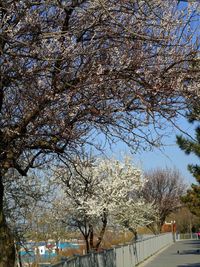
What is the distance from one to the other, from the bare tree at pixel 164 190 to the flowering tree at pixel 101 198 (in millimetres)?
33433

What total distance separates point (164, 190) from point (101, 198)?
4500 centimetres

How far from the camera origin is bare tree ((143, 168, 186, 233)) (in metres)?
63.9

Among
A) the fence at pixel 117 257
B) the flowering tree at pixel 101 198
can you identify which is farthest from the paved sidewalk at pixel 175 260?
the flowering tree at pixel 101 198

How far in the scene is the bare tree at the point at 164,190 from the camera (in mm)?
63906

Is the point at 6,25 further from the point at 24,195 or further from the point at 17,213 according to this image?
the point at 17,213

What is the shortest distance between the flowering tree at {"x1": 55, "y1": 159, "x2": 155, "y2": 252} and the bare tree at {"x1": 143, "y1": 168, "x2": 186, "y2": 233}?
1316 inches

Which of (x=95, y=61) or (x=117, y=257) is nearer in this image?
(x=95, y=61)

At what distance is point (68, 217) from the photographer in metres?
23.2

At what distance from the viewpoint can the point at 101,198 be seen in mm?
22172

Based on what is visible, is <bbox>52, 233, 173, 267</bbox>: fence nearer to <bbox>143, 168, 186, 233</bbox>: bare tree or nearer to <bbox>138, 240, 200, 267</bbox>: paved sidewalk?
<bbox>138, 240, 200, 267</bbox>: paved sidewalk

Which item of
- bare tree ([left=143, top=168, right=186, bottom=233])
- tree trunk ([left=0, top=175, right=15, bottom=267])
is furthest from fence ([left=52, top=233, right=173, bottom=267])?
bare tree ([left=143, top=168, right=186, bottom=233])

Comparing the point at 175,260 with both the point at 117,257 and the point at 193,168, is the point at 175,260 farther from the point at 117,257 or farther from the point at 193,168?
the point at 117,257

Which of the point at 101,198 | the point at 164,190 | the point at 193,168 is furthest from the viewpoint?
the point at 164,190

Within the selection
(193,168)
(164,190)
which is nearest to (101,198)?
(193,168)
